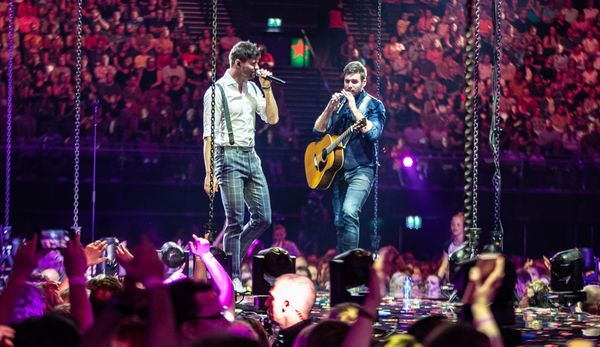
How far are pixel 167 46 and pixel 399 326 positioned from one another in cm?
1082

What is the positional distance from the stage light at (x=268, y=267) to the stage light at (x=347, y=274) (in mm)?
1443

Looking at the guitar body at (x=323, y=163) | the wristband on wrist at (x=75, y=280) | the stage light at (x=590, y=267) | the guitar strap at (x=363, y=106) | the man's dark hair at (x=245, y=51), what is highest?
the man's dark hair at (x=245, y=51)

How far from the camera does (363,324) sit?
2.67 m

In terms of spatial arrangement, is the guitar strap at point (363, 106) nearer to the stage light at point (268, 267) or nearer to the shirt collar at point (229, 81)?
the shirt collar at point (229, 81)

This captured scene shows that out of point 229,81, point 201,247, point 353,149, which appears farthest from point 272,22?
point 201,247

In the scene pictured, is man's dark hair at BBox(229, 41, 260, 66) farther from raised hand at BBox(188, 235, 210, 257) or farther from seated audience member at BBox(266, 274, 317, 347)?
seated audience member at BBox(266, 274, 317, 347)

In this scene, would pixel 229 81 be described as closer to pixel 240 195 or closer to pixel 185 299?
pixel 240 195

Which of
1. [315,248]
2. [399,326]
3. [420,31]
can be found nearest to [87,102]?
[315,248]

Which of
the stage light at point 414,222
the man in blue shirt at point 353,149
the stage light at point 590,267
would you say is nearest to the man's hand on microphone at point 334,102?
the man in blue shirt at point 353,149

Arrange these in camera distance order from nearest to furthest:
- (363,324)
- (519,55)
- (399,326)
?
(363,324) → (399,326) → (519,55)

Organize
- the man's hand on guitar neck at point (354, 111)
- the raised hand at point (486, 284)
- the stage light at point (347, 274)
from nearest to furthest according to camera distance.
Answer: the raised hand at point (486, 284) < the stage light at point (347, 274) < the man's hand on guitar neck at point (354, 111)

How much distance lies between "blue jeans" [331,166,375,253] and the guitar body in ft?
0.33

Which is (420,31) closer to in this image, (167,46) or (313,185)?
(167,46)

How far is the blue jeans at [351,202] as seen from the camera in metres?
7.46
